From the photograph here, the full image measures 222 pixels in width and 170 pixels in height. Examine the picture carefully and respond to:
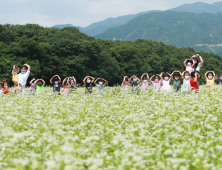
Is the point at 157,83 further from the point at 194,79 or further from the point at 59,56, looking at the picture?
the point at 59,56

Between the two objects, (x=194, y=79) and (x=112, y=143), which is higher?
(x=194, y=79)

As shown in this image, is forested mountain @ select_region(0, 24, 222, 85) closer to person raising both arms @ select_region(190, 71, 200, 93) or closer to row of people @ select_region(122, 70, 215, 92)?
row of people @ select_region(122, 70, 215, 92)

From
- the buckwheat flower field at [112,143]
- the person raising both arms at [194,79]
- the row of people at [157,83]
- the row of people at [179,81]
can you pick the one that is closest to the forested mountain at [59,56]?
the row of people at [157,83]

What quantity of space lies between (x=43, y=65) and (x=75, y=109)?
1669 inches

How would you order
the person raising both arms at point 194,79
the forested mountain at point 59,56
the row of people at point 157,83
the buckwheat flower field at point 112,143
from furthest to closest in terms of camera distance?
the forested mountain at point 59,56, the person raising both arms at point 194,79, the row of people at point 157,83, the buckwheat flower field at point 112,143

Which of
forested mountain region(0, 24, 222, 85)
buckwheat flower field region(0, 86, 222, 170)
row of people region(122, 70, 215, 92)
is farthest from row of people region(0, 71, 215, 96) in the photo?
forested mountain region(0, 24, 222, 85)

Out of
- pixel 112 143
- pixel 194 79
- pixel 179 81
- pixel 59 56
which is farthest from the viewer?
pixel 59 56

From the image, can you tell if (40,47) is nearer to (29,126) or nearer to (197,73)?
(197,73)

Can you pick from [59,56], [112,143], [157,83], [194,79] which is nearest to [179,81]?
[194,79]

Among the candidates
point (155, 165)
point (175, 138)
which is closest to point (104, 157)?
point (155, 165)

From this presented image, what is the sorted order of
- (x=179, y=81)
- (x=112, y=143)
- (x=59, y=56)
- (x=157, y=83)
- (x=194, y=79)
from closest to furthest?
(x=112, y=143) → (x=194, y=79) → (x=179, y=81) → (x=157, y=83) → (x=59, y=56)

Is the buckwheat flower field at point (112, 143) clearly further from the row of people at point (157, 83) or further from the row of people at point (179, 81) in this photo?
the row of people at point (179, 81)

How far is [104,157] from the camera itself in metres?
3.91

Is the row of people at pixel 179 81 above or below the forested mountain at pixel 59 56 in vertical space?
below
